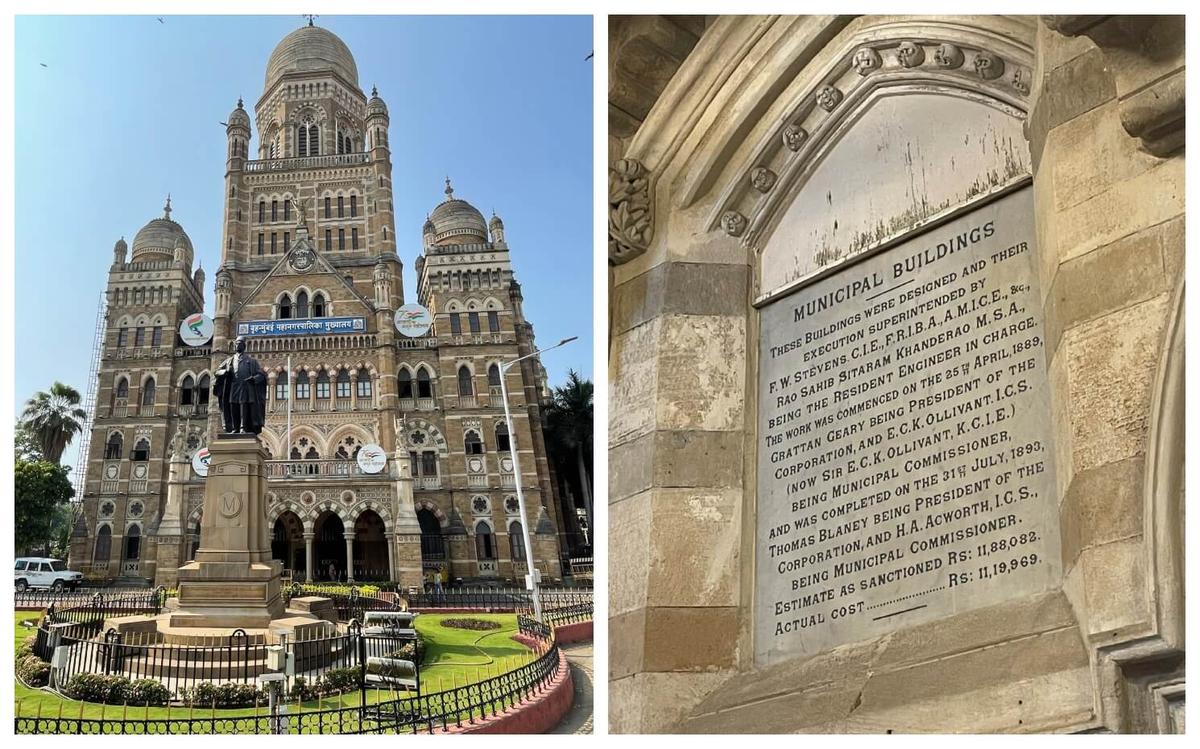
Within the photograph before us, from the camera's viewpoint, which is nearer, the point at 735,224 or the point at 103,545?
the point at 735,224

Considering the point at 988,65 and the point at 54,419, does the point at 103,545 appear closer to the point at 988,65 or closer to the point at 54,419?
the point at 54,419

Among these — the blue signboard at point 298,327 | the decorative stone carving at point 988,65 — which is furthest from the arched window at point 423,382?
the decorative stone carving at point 988,65

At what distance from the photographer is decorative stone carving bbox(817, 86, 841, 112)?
5.41 m

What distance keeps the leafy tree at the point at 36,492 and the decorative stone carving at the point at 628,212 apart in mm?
27256

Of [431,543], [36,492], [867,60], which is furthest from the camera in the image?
[431,543]

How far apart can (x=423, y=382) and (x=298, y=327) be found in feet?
20.1

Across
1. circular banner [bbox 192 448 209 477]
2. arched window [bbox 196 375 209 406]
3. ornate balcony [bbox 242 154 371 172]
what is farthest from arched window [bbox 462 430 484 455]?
ornate balcony [bbox 242 154 371 172]

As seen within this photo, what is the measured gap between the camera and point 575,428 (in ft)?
148

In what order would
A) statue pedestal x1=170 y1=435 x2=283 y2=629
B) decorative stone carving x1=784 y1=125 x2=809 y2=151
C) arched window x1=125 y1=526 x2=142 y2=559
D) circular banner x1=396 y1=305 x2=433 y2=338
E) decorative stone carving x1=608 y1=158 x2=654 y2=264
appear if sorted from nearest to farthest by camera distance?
decorative stone carving x1=784 y1=125 x2=809 y2=151
decorative stone carving x1=608 y1=158 x2=654 y2=264
statue pedestal x1=170 y1=435 x2=283 y2=629
arched window x1=125 y1=526 x2=142 y2=559
circular banner x1=396 y1=305 x2=433 y2=338

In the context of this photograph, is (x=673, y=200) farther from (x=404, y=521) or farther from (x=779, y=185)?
(x=404, y=521)

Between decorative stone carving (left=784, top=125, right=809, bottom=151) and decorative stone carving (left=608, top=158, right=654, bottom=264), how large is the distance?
0.94 metres

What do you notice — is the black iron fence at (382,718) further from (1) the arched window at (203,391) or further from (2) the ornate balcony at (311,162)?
(2) the ornate balcony at (311,162)

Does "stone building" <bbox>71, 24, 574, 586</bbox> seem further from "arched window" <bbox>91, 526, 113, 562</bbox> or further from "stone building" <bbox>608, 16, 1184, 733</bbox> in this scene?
"stone building" <bbox>608, 16, 1184, 733</bbox>

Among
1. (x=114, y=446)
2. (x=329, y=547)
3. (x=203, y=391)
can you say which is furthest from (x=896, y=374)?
(x=114, y=446)
